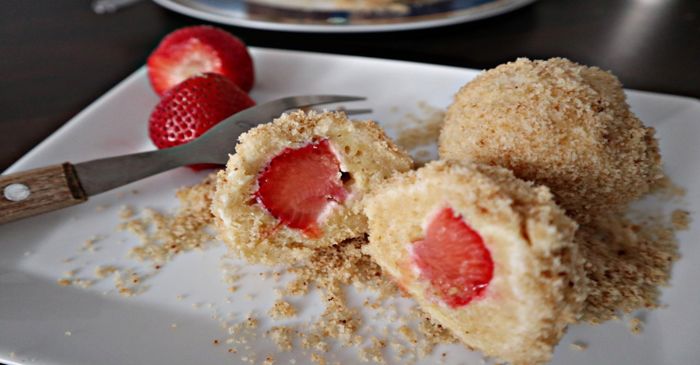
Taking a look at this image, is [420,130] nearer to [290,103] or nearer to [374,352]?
[290,103]

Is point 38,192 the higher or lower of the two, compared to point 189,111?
lower

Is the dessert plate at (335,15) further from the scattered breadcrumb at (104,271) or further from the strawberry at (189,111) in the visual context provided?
the scattered breadcrumb at (104,271)

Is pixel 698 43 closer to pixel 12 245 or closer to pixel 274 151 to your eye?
pixel 274 151

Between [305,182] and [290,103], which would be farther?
[290,103]

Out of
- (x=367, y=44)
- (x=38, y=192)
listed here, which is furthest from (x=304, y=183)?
(x=367, y=44)

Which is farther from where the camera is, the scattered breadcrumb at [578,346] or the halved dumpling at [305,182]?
the halved dumpling at [305,182]

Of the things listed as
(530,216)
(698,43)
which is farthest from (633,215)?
(698,43)

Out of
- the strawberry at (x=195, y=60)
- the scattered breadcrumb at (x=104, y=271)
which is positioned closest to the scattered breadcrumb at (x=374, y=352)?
the scattered breadcrumb at (x=104, y=271)
